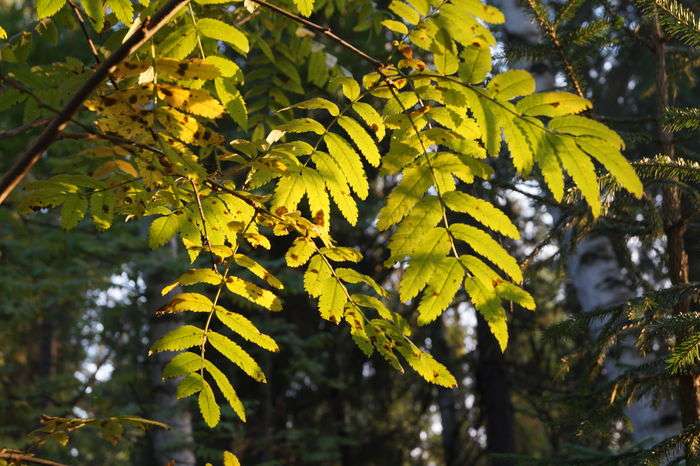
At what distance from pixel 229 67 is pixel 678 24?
1.49 meters

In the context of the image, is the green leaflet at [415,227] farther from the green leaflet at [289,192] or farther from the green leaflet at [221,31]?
the green leaflet at [221,31]

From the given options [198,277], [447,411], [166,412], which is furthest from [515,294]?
[447,411]

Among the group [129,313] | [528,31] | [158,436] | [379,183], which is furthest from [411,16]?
[379,183]

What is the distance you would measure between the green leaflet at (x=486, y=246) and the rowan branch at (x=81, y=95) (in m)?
0.71

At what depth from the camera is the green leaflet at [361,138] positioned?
163 cm

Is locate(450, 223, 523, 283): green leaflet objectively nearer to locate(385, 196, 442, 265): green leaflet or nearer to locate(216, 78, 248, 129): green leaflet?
locate(385, 196, 442, 265): green leaflet

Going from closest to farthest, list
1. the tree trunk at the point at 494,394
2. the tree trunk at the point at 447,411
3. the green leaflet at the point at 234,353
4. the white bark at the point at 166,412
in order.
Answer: the green leaflet at the point at 234,353 < the white bark at the point at 166,412 < the tree trunk at the point at 494,394 < the tree trunk at the point at 447,411

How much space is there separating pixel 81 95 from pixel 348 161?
2.32ft

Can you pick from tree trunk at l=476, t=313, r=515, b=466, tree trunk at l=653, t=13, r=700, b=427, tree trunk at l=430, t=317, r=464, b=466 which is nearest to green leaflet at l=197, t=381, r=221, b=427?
tree trunk at l=653, t=13, r=700, b=427

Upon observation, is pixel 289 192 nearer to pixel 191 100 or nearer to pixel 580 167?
pixel 191 100

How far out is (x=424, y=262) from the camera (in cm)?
146

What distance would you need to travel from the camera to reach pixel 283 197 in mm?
1606

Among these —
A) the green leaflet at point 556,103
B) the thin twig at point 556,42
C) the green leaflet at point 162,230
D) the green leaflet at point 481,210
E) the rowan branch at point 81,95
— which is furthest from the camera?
the thin twig at point 556,42

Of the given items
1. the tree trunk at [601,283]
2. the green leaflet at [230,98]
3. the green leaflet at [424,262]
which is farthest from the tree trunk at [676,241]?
the tree trunk at [601,283]
